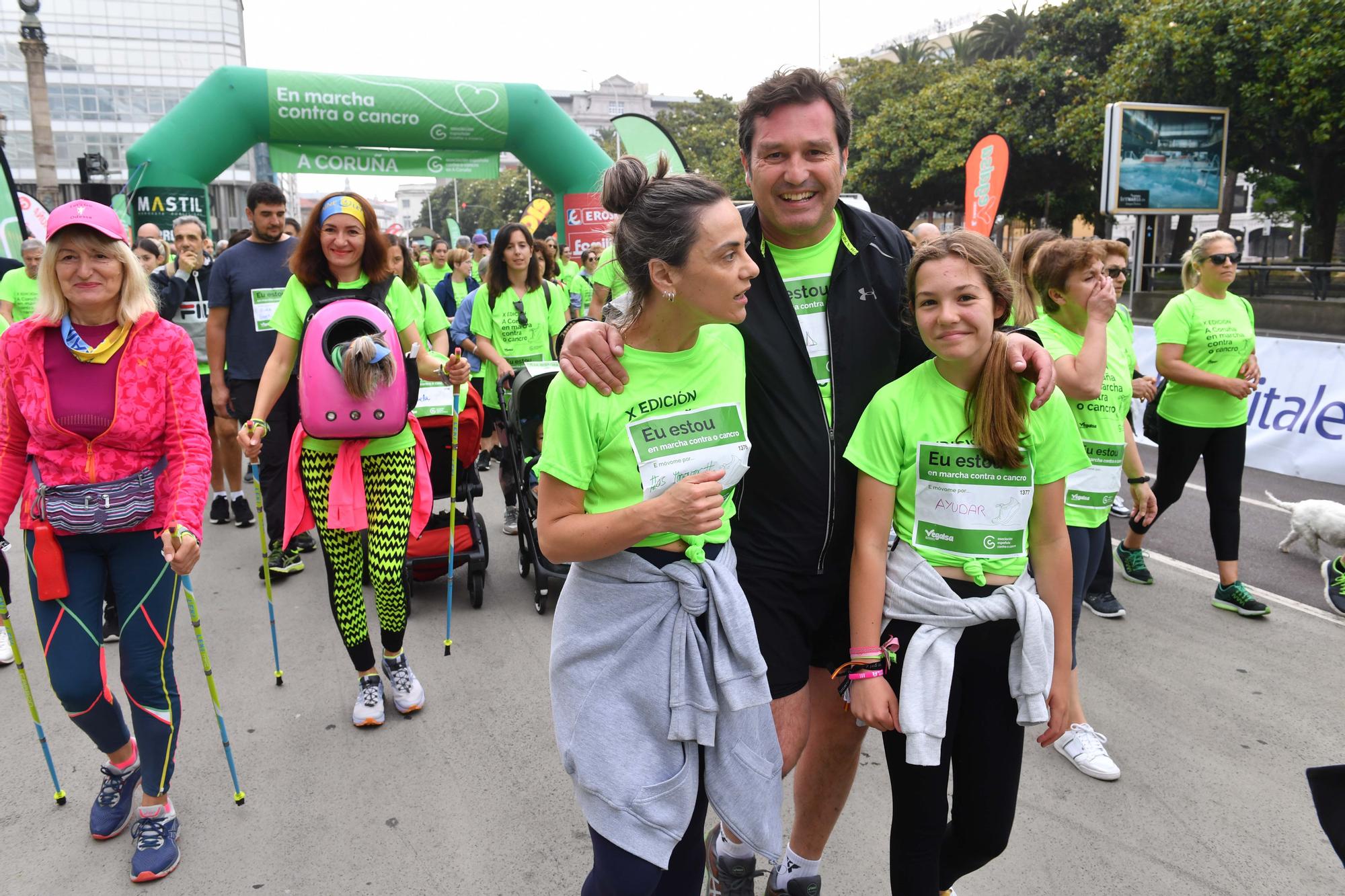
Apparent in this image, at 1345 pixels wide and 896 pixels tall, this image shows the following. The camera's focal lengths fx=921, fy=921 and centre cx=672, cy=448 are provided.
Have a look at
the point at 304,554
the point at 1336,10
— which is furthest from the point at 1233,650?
the point at 1336,10

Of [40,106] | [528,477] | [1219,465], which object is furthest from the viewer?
[40,106]

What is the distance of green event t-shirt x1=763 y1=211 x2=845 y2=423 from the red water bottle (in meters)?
2.37

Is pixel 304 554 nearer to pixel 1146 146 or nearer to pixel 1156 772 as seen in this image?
pixel 1156 772

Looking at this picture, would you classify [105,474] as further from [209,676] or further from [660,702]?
[660,702]

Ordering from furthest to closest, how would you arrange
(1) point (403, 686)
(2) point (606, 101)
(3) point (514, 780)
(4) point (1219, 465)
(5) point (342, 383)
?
(2) point (606, 101) < (4) point (1219, 465) < (1) point (403, 686) < (5) point (342, 383) < (3) point (514, 780)

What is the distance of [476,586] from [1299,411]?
7.01 m

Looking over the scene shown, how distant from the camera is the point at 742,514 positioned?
2381 mm

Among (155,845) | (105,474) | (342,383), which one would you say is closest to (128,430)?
(105,474)

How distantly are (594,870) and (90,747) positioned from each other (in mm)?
2853

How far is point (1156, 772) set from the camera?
348 centimetres

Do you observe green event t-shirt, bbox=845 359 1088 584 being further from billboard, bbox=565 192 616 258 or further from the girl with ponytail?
billboard, bbox=565 192 616 258

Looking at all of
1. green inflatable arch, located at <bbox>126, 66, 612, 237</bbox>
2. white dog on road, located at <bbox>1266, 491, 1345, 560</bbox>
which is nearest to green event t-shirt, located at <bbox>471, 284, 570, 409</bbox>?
white dog on road, located at <bbox>1266, 491, 1345, 560</bbox>

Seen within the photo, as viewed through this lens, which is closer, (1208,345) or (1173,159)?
(1208,345)

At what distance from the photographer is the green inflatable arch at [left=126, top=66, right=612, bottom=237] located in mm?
12859
